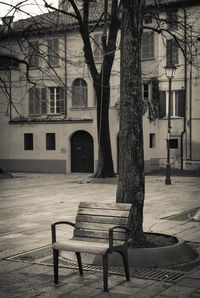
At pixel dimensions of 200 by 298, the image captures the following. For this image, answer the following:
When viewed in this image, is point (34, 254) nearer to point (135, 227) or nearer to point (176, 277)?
point (135, 227)

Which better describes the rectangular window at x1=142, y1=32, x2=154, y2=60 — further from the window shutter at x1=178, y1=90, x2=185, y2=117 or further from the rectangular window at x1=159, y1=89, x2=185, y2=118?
the window shutter at x1=178, y1=90, x2=185, y2=117

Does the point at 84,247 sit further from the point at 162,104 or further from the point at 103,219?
the point at 162,104

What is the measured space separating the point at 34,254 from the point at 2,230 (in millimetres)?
2730

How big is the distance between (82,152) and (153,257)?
28163 millimetres

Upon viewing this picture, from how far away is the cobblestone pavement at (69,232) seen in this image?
6375 mm

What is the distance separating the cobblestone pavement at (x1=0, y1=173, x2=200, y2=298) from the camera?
6375 millimetres

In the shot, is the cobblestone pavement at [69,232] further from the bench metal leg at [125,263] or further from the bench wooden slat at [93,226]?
the bench wooden slat at [93,226]

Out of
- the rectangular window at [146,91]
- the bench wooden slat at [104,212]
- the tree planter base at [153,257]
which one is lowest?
the tree planter base at [153,257]

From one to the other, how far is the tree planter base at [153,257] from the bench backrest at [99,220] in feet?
2.54

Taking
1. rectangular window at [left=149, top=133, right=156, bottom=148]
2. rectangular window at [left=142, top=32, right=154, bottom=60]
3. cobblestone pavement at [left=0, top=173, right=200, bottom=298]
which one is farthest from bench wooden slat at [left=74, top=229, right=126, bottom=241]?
rectangular window at [left=142, top=32, right=154, bottom=60]

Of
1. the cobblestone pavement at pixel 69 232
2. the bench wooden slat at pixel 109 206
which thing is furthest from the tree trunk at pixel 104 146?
the bench wooden slat at pixel 109 206

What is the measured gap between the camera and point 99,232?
7062 millimetres

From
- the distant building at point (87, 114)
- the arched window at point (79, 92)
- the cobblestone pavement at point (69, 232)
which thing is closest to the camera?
the cobblestone pavement at point (69, 232)

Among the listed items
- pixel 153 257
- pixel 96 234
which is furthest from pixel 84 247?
pixel 153 257
